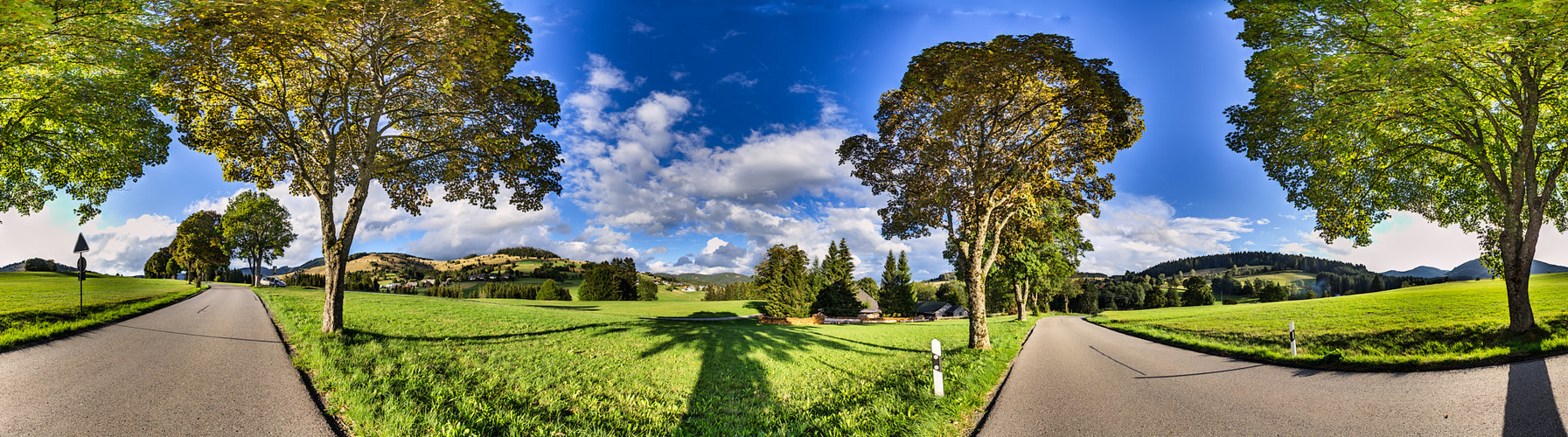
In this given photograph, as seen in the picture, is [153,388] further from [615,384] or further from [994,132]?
[994,132]

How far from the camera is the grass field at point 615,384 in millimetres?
5043

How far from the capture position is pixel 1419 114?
9797 mm

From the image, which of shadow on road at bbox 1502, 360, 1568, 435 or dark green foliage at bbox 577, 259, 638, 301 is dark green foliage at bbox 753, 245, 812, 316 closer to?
dark green foliage at bbox 577, 259, 638, 301

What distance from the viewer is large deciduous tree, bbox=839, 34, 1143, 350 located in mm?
12258

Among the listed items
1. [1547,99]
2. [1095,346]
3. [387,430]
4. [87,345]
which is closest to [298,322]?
[87,345]

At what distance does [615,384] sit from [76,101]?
52.1ft

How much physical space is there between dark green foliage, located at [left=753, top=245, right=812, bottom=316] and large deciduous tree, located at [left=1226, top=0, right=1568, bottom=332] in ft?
94.7

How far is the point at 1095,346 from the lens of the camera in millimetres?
13156

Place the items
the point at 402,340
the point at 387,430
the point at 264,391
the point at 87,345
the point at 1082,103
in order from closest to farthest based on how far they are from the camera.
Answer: the point at 387,430 < the point at 264,391 < the point at 87,345 < the point at 402,340 < the point at 1082,103

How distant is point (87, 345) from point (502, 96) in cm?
817

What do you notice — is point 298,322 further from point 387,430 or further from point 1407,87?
point 1407,87


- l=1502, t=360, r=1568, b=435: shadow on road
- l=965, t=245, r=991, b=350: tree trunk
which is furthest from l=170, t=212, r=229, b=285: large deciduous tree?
l=1502, t=360, r=1568, b=435: shadow on road

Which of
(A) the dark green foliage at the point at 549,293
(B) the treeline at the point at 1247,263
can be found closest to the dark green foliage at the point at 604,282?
(A) the dark green foliage at the point at 549,293

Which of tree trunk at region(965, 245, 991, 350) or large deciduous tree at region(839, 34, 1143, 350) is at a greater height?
large deciduous tree at region(839, 34, 1143, 350)
